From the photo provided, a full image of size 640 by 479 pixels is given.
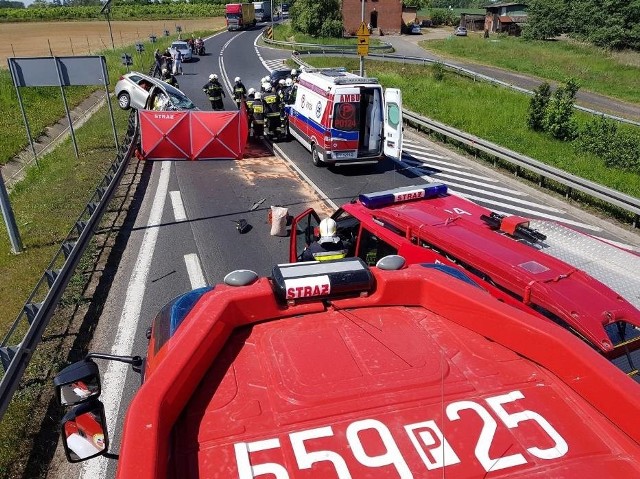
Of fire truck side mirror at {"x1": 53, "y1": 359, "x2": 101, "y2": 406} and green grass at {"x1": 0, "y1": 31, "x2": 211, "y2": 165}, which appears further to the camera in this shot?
green grass at {"x1": 0, "y1": 31, "x2": 211, "y2": 165}

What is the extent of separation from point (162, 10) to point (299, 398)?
106851 millimetres

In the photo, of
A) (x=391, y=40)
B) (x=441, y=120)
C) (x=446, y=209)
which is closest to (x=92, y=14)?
(x=391, y=40)

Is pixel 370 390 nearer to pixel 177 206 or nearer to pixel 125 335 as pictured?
pixel 125 335

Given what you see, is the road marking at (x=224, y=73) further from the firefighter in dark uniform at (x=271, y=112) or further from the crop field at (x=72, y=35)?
A: the crop field at (x=72, y=35)

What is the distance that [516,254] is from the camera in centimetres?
671

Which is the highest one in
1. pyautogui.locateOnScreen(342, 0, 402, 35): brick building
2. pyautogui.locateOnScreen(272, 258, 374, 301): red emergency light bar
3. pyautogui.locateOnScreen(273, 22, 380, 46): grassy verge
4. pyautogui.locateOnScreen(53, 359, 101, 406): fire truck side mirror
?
pyautogui.locateOnScreen(342, 0, 402, 35): brick building

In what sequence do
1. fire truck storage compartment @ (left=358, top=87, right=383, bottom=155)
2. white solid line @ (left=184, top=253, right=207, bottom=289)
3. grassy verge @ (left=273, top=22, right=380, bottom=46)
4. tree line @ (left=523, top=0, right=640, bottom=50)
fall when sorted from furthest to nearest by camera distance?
grassy verge @ (left=273, top=22, right=380, bottom=46) → tree line @ (left=523, top=0, right=640, bottom=50) → fire truck storage compartment @ (left=358, top=87, right=383, bottom=155) → white solid line @ (left=184, top=253, right=207, bottom=289)

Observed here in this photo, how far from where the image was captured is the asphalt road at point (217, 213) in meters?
7.32

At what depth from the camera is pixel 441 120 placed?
68.6 feet

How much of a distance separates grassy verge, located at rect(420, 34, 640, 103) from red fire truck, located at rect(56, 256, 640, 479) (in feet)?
122

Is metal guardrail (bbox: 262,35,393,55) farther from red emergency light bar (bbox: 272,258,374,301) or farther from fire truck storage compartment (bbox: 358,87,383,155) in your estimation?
red emergency light bar (bbox: 272,258,374,301)

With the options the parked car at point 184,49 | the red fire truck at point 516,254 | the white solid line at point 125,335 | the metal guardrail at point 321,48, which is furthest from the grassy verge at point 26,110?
the metal guardrail at point 321,48

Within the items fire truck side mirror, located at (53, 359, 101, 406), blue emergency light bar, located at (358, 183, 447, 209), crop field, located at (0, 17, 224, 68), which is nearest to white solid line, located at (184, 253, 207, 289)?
blue emergency light bar, located at (358, 183, 447, 209)

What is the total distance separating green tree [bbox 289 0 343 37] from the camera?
52.9 m
